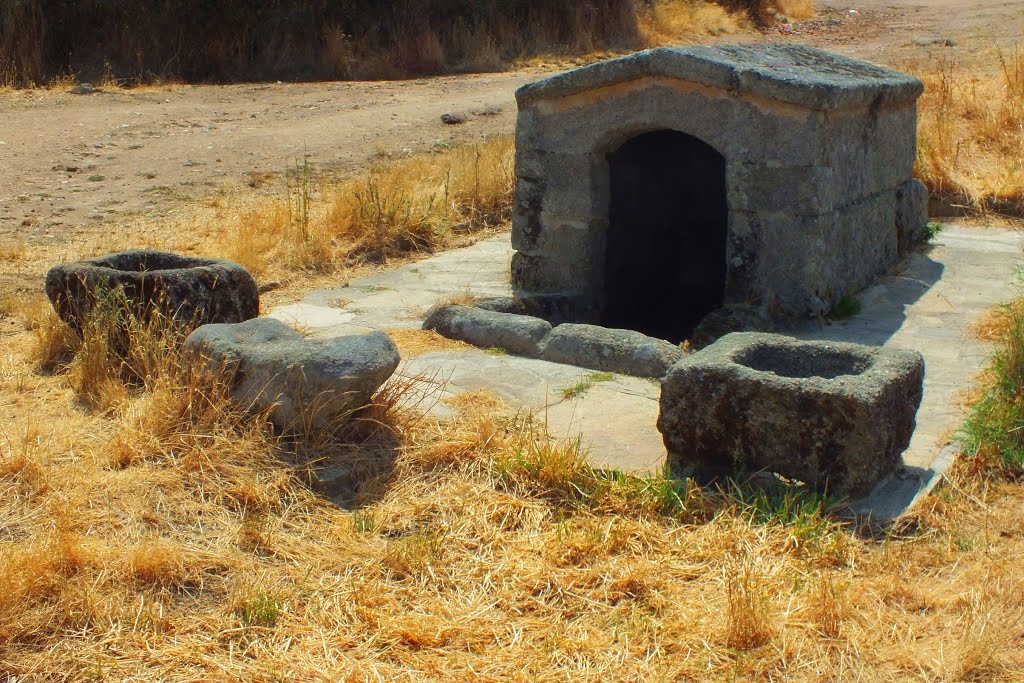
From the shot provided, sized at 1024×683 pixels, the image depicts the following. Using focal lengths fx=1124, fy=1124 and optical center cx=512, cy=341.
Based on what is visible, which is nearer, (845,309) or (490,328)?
(490,328)

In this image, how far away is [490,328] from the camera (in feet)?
21.4

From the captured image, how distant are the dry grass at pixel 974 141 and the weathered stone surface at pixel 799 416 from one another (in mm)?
5627

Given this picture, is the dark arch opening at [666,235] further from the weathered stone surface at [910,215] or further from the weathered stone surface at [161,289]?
the weathered stone surface at [161,289]

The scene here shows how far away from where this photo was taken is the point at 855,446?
4215 millimetres

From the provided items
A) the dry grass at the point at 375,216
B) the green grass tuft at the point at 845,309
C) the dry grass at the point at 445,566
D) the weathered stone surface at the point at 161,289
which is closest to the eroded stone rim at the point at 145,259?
the weathered stone surface at the point at 161,289

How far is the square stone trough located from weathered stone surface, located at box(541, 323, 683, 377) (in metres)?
1.17

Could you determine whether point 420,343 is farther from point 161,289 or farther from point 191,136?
point 191,136

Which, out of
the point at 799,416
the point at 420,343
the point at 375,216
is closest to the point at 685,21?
the point at 375,216

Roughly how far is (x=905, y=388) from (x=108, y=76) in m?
13.1

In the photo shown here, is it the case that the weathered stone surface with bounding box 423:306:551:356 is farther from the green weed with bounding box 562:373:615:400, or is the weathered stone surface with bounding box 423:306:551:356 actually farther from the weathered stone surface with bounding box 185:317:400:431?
the weathered stone surface with bounding box 185:317:400:431

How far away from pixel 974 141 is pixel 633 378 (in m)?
6.92

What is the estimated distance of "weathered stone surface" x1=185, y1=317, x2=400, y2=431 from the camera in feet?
15.5

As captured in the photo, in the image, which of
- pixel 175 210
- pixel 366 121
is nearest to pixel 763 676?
pixel 175 210

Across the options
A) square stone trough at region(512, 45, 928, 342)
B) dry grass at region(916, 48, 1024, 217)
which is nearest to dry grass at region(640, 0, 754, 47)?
dry grass at region(916, 48, 1024, 217)
